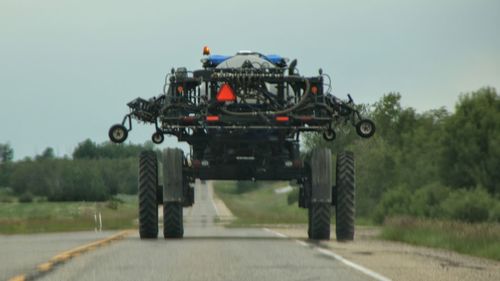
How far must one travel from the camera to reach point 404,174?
82062 millimetres

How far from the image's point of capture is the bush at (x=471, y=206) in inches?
Answer: 2511

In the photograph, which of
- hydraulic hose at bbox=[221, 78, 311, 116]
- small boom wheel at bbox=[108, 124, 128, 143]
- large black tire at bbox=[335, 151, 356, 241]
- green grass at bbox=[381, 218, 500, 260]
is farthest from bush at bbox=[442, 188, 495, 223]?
small boom wheel at bbox=[108, 124, 128, 143]

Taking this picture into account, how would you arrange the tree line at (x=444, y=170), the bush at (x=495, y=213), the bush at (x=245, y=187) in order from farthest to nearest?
the bush at (x=245, y=187) < the tree line at (x=444, y=170) < the bush at (x=495, y=213)

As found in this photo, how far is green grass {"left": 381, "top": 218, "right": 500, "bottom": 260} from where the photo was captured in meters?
19.0

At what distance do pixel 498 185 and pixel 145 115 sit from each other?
53.6 m

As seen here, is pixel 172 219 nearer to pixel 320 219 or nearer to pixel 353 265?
→ pixel 320 219

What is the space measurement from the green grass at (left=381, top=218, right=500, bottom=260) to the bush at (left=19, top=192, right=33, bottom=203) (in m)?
64.2

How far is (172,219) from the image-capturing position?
22.6m

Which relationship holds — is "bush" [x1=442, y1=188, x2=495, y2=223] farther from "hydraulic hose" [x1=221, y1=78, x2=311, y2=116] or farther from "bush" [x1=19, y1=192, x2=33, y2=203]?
"hydraulic hose" [x1=221, y1=78, x2=311, y2=116]

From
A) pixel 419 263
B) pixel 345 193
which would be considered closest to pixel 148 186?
pixel 345 193

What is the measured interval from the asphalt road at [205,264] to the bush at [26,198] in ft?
236

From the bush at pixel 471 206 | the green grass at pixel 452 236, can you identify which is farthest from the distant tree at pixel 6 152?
the green grass at pixel 452 236

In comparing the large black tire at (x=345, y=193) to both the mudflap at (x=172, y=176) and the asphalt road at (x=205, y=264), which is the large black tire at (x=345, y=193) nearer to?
the asphalt road at (x=205, y=264)

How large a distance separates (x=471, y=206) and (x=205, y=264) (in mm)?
52328
